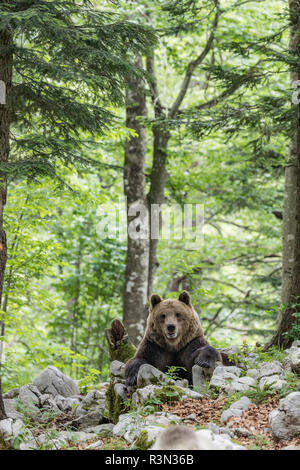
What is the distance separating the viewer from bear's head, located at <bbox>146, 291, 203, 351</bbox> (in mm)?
6613

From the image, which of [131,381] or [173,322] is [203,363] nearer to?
[173,322]

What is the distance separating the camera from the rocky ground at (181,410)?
14.0 feet

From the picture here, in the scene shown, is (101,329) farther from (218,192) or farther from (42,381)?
(42,381)

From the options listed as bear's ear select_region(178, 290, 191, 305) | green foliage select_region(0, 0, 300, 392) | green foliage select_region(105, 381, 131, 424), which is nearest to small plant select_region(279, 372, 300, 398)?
green foliage select_region(0, 0, 300, 392)

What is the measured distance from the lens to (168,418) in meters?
4.77

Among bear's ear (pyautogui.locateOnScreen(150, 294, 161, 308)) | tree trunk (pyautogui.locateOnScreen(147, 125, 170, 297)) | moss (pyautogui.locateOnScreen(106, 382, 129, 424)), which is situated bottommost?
moss (pyautogui.locateOnScreen(106, 382, 129, 424))

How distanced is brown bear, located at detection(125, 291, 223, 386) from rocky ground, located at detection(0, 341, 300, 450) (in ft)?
1.43

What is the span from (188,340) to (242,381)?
4.12 ft

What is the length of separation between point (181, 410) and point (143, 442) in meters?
0.94

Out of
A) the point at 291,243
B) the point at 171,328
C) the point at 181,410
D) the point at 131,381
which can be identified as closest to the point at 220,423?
the point at 181,410

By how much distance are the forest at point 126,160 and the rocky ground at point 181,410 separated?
184mm

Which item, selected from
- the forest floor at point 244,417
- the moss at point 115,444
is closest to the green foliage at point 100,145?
the forest floor at point 244,417

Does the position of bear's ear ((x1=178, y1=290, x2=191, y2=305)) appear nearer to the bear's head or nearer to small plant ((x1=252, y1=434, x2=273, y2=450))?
the bear's head

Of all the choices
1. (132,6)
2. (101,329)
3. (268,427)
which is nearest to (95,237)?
(101,329)
